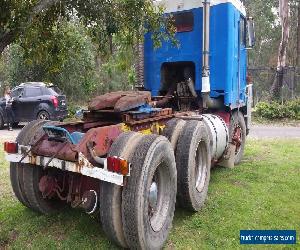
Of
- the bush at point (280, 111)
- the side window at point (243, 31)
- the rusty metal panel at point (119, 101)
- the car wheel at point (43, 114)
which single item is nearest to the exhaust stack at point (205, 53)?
the side window at point (243, 31)

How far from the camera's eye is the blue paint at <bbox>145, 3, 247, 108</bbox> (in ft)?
23.2

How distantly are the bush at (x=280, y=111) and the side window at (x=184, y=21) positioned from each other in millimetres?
11445

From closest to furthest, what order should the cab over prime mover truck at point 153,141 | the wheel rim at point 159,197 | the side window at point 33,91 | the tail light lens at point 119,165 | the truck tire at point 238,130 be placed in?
1. the tail light lens at point 119,165
2. the cab over prime mover truck at point 153,141
3. the wheel rim at point 159,197
4. the truck tire at point 238,130
5. the side window at point 33,91

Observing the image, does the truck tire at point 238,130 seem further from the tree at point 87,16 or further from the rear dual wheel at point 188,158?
the tree at point 87,16

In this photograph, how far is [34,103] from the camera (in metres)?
15.5

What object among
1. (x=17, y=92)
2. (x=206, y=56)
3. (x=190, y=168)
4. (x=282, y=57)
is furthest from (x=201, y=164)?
(x=282, y=57)

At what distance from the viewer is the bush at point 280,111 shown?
1781 cm

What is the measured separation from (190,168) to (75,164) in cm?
170

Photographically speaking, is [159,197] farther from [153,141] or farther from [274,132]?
[274,132]

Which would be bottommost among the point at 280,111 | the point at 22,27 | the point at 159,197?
the point at 280,111

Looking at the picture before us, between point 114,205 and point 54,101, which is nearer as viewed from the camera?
point 114,205

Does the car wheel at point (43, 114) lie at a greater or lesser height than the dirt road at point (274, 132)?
greater

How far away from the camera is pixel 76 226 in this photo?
4.82 m

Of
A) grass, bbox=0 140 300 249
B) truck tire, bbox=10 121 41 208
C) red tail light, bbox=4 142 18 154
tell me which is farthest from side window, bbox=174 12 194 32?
red tail light, bbox=4 142 18 154
